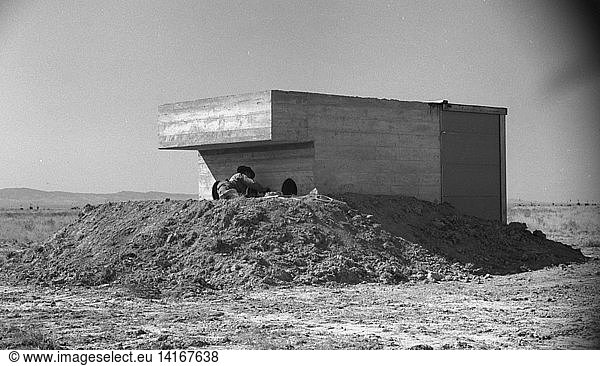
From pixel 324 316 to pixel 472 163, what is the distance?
972 cm

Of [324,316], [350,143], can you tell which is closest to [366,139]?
[350,143]

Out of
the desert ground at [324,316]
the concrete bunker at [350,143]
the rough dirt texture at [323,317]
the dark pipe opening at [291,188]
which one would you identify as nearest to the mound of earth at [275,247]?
the desert ground at [324,316]

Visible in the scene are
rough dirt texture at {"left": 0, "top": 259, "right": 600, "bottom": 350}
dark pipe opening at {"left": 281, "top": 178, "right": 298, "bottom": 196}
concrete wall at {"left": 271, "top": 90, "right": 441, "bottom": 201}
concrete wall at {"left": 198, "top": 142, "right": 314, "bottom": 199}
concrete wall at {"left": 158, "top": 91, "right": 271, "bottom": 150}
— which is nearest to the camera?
rough dirt texture at {"left": 0, "top": 259, "right": 600, "bottom": 350}

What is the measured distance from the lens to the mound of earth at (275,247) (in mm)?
14406

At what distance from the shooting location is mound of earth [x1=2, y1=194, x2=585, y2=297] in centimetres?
1441

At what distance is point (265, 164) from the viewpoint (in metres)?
18.2

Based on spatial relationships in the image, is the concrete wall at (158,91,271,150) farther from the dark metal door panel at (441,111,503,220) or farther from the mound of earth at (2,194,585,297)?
the dark metal door panel at (441,111,503,220)

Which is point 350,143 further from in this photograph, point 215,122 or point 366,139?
point 215,122

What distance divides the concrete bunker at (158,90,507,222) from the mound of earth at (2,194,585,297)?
2.33ft

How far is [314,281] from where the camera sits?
14.1 meters

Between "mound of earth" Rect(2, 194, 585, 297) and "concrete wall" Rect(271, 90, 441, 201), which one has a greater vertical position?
"concrete wall" Rect(271, 90, 441, 201)

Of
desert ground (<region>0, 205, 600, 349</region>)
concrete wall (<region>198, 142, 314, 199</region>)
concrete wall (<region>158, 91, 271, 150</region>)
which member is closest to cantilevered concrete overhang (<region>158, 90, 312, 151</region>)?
concrete wall (<region>158, 91, 271, 150</region>)

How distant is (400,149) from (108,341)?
32.7 feet

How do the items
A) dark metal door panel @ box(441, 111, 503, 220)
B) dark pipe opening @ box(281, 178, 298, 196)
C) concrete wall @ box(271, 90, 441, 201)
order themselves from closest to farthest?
concrete wall @ box(271, 90, 441, 201) < dark pipe opening @ box(281, 178, 298, 196) < dark metal door panel @ box(441, 111, 503, 220)
